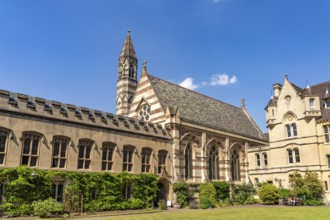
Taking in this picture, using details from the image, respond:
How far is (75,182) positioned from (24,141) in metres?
5.23

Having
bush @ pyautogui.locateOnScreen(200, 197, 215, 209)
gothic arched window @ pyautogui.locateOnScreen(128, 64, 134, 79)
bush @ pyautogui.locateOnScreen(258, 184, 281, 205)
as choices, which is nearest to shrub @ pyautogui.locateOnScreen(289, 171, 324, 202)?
bush @ pyautogui.locateOnScreen(258, 184, 281, 205)

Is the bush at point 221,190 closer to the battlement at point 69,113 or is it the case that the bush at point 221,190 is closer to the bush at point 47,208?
the battlement at point 69,113

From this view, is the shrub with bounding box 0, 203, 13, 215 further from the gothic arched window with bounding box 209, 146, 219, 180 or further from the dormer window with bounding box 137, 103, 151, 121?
the gothic arched window with bounding box 209, 146, 219, 180

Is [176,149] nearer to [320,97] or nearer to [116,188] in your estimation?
[116,188]

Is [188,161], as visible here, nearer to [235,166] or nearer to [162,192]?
[162,192]

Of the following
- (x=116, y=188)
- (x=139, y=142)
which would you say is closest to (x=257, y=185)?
(x=139, y=142)

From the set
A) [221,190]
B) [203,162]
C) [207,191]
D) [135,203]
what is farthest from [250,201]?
[135,203]

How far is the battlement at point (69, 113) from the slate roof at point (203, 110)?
5228mm

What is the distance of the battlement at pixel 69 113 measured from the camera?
22469 millimetres

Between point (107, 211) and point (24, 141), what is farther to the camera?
point (107, 211)

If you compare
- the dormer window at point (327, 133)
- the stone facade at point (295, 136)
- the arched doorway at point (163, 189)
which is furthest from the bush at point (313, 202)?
the arched doorway at point (163, 189)

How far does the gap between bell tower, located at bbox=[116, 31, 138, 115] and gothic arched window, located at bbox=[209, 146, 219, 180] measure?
2099 centimetres

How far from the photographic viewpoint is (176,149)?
33469 mm

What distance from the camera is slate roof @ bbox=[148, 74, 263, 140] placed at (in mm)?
37656
